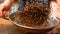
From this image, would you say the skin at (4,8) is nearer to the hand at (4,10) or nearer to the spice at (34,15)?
the hand at (4,10)

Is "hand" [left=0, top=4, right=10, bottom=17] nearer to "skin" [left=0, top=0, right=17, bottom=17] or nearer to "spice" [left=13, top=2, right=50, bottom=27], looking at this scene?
"skin" [left=0, top=0, right=17, bottom=17]

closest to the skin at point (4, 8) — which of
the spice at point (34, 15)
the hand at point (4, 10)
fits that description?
the hand at point (4, 10)

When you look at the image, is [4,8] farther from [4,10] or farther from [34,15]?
[34,15]

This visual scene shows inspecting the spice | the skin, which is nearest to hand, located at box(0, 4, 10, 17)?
the skin

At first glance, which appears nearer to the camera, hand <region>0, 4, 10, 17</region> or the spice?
the spice

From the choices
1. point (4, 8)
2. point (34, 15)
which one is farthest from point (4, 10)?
point (34, 15)

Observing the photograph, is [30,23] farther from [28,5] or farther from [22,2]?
[22,2]

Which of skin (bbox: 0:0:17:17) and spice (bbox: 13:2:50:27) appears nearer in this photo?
spice (bbox: 13:2:50:27)

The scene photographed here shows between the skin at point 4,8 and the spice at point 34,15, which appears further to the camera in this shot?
the skin at point 4,8

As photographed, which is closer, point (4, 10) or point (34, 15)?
point (34, 15)

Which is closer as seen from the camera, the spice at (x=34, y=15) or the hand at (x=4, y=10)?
the spice at (x=34, y=15)

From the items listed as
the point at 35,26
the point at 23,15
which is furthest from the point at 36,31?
the point at 23,15
